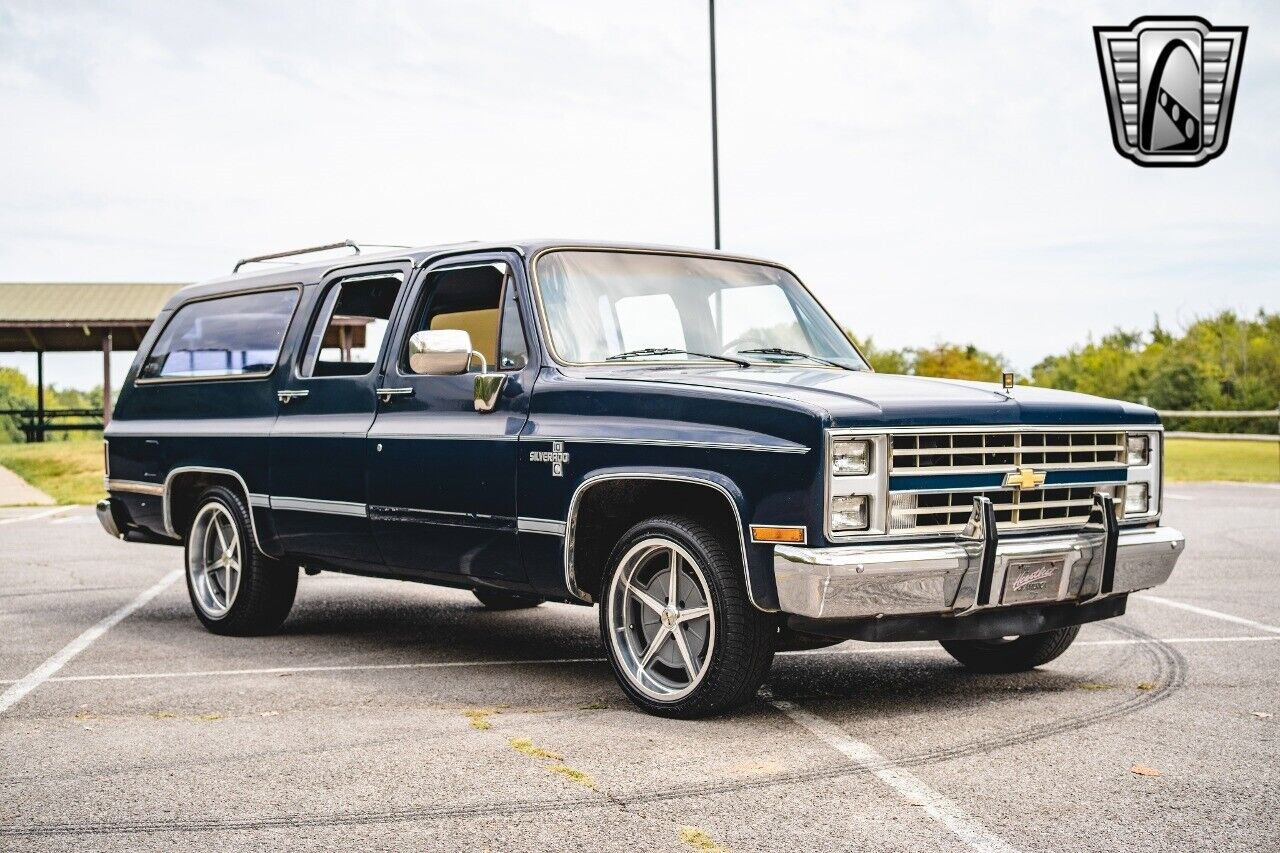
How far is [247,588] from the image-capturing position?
28.0ft

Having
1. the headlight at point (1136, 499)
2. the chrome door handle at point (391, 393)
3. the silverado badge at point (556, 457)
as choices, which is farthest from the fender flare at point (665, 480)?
the headlight at point (1136, 499)

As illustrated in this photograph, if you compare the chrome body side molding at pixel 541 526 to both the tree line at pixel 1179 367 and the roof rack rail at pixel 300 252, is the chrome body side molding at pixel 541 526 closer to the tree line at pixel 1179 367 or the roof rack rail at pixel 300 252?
the roof rack rail at pixel 300 252

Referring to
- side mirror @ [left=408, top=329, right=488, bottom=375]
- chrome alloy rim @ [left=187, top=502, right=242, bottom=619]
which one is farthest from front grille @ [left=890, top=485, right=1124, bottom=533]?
chrome alloy rim @ [left=187, top=502, right=242, bottom=619]

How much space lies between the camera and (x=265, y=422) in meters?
8.41

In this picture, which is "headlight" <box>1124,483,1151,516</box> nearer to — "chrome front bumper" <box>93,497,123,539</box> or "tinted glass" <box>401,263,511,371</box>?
"tinted glass" <box>401,263,511,371</box>

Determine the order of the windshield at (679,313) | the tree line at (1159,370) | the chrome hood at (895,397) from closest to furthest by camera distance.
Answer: the chrome hood at (895,397) → the windshield at (679,313) → the tree line at (1159,370)

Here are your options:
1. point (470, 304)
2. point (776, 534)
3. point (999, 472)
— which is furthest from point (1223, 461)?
point (776, 534)

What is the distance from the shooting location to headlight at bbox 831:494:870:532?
5.57 meters

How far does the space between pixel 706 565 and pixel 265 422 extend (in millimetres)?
3529

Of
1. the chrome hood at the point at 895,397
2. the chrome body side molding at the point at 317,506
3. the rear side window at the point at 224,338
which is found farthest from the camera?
the rear side window at the point at 224,338

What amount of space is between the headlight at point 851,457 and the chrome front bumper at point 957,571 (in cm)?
29

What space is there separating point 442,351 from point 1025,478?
2643 mm

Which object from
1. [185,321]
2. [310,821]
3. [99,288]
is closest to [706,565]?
[310,821]

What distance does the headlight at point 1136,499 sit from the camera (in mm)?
6562
